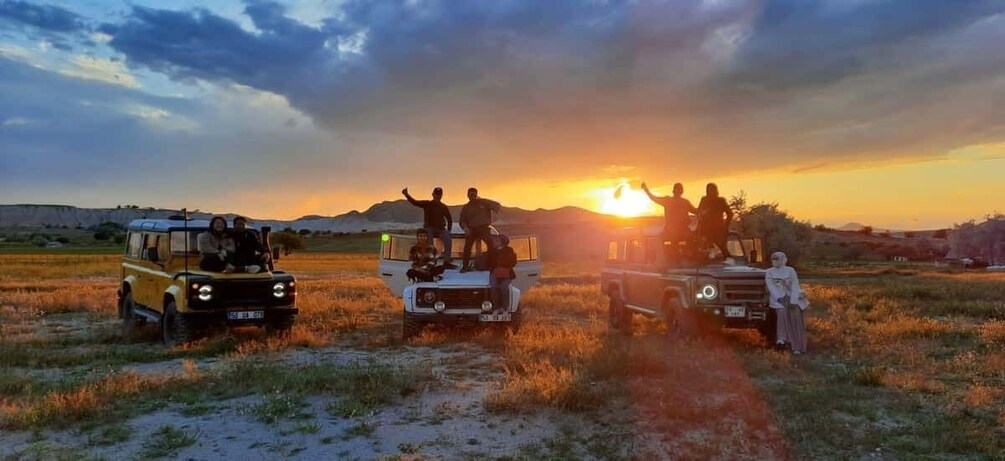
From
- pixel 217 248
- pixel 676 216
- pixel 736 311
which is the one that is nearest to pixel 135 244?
pixel 217 248

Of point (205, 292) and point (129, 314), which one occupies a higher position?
point (205, 292)

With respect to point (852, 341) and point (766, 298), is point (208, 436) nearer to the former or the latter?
point (766, 298)

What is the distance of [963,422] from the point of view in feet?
23.2

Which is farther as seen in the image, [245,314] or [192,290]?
[245,314]

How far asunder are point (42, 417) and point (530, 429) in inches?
204

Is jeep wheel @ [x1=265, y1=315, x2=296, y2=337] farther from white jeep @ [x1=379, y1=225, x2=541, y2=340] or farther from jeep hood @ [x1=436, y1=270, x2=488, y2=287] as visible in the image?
jeep hood @ [x1=436, y1=270, x2=488, y2=287]

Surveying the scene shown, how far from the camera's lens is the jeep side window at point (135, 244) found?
14.7 m

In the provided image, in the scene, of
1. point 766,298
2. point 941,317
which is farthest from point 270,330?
point 941,317

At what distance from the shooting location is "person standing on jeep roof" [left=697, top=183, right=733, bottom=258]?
42.0 ft

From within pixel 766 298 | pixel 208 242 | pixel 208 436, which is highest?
pixel 208 242

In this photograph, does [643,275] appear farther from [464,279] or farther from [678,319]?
[464,279]

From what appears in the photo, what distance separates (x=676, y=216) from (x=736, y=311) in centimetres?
247

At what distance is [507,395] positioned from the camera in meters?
7.97

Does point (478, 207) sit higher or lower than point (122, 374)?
higher
